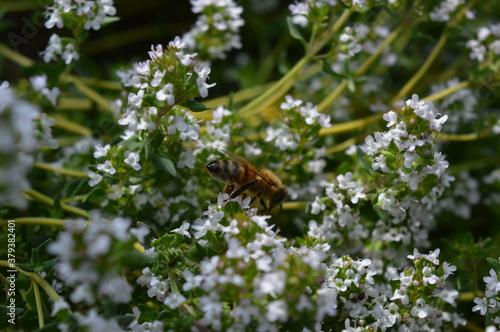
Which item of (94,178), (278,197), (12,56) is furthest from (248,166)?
(12,56)

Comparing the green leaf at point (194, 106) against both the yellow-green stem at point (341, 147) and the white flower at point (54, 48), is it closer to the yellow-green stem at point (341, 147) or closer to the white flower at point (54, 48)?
the white flower at point (54, 48)

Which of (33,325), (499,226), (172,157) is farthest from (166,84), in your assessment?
(499,226)

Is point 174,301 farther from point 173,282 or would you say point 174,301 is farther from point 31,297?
point 31,297

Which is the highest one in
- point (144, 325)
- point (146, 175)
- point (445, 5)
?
point (445, 5)

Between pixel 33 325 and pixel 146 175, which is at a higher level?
pixel 146 175

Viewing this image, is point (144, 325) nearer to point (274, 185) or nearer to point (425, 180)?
point (274, 185)

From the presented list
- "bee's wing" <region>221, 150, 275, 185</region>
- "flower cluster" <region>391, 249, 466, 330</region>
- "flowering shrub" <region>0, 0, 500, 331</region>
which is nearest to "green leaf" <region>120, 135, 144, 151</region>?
"flowering shrub" <region>0, 0, 500, 331</region>
